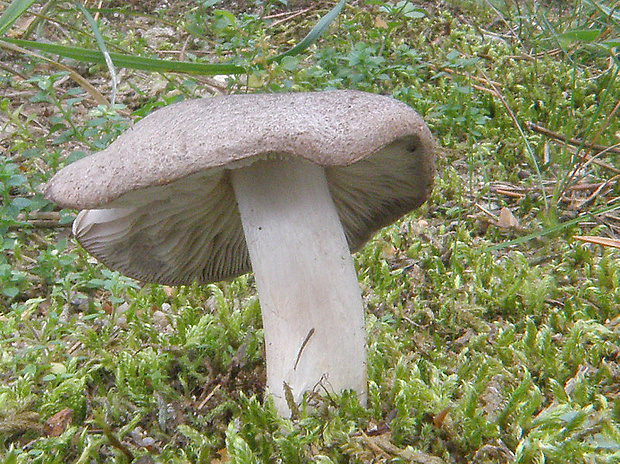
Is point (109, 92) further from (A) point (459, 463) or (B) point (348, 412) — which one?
(A) point (459, 463)

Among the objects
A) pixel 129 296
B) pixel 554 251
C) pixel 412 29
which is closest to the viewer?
pixel 129 296

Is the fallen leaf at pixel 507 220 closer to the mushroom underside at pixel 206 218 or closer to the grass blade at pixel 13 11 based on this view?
the mushroom underside at pixel 206 218

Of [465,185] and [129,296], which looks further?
[465,185]

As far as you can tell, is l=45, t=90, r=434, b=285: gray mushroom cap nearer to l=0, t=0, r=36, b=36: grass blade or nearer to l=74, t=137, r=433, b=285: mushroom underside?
l=74, t=137, r=433, b=285: mushroom underside

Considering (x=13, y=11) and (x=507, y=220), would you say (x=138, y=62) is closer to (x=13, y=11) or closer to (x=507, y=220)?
(x=13, y=11)

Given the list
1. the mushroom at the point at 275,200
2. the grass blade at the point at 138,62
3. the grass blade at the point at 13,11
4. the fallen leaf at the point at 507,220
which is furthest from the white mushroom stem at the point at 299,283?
the fallen leaf at the point at 507,220

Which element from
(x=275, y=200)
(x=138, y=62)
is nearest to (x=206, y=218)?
(x=275, y=200)

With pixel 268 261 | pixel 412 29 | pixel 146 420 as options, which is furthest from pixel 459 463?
pixel 412 29
